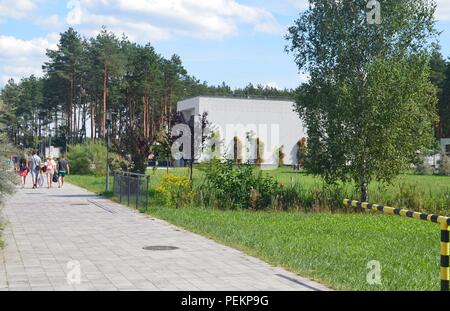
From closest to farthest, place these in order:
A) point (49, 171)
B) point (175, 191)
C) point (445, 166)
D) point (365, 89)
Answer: point (175, 191) → point (365, 89) → point (49, 171) → point (445, 166)

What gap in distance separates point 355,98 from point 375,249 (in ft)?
31.9

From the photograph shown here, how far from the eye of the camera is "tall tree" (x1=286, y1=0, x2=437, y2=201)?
64.2ft

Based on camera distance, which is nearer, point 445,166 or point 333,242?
point 333,242

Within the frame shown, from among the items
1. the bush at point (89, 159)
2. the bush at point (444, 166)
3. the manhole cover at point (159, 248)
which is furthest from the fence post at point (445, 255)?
the bush at point (444, 166)

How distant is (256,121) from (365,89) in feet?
162

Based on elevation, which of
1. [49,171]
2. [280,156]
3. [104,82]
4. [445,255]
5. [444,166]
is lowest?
[445,255]

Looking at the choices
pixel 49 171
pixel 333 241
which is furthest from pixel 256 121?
pixel 333 241

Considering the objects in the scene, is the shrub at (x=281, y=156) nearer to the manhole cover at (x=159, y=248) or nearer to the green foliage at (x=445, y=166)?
the green foliage at (x=445, y=166)

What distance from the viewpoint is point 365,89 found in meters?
19.8

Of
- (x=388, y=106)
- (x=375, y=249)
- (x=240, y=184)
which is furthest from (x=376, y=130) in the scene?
(x=375, y=249)

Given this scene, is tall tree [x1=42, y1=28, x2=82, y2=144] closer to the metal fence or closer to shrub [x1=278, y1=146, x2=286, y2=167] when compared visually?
shrub [x1=278, y1=146, x2=286, y2=167]

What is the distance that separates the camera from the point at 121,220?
1505 cm

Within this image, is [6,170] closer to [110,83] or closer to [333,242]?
[333,242]

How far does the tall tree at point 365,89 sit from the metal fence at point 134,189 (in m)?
6.54
